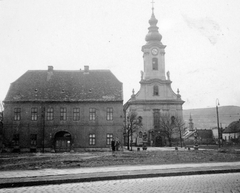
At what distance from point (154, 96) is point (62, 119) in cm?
2643

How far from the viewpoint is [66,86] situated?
41594mm

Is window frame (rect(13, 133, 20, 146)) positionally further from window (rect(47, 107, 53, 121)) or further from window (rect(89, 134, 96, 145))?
window (rect(89, 134, 96, 145))

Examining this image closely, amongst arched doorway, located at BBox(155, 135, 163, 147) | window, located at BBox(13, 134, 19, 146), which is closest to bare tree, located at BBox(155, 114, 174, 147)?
arched doorway, located at BBox(155, 135, 163, 147)

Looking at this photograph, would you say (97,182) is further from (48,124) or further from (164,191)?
(48,124)

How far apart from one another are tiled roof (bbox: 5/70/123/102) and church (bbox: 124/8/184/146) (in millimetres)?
17869

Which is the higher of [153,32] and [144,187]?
[153,32]

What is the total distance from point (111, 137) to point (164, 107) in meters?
24.0

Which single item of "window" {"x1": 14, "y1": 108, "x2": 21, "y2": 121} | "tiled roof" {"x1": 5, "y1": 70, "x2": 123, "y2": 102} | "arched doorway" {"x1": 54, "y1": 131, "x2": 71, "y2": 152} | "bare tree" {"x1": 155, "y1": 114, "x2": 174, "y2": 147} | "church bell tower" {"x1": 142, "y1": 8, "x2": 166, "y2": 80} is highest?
"church bell tower" {"x1": 142, "y1": 8, "x2": 166, "y2": 80}

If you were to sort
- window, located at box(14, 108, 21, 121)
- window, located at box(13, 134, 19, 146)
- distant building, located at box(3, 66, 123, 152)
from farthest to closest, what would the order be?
1. window, located at box(14, 108, 21, 121)
2. distant building, located at box(3, 66, 123, 152)
3. window, located at box(13, 134, 19, 146)

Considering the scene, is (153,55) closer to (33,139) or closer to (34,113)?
(34,113)

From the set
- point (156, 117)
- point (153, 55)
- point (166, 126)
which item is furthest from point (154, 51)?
point (166, 126)

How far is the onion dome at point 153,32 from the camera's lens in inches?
2415

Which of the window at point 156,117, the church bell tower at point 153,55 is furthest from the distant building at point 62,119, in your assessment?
the church bell tower at point 153,55

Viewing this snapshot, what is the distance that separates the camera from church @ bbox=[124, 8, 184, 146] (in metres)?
60.1
